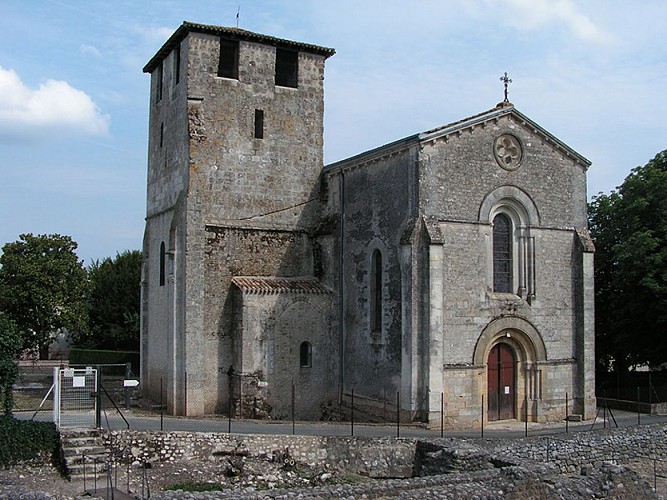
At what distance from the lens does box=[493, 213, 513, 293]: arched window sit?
87.5 ft

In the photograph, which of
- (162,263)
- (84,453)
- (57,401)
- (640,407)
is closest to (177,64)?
(162,263)

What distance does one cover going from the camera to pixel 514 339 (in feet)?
A: 87.5

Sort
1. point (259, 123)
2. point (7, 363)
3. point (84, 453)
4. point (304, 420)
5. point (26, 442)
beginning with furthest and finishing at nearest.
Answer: point (259, 123), point (304, 420), point (7, 363), point (26, 442), point (84, 453)

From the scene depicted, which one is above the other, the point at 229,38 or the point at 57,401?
the point at 229,38

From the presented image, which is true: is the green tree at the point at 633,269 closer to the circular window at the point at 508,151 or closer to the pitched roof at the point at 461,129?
the pitched roof at the point at 461,129

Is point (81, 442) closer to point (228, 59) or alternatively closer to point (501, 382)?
point (501, 382)

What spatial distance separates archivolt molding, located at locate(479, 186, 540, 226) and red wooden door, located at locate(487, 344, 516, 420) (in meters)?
4.66

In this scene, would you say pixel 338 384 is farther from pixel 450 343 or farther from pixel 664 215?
pixel 664 215

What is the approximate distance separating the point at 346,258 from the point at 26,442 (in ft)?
43.5

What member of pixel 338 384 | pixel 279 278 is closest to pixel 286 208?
pixel 279 278

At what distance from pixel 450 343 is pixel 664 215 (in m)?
11.7

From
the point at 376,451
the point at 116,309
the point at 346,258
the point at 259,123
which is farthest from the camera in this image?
the point at 116,309

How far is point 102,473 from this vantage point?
1973 cm

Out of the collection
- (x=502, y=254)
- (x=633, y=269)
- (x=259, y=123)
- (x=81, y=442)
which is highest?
(x=259, y=123)
